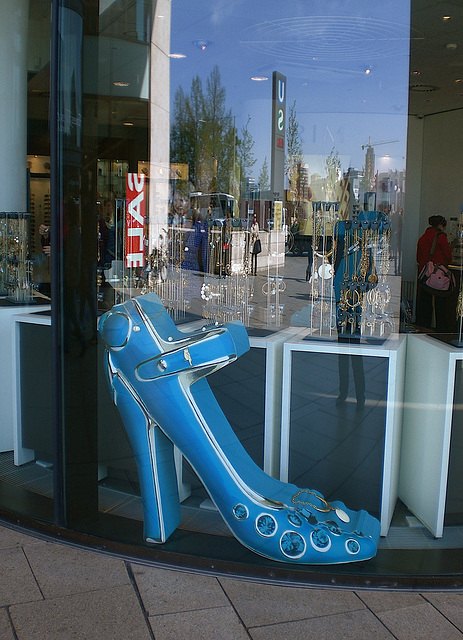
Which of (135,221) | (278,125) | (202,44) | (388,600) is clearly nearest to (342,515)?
(388,600)

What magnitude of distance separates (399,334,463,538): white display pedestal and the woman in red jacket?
0.94m

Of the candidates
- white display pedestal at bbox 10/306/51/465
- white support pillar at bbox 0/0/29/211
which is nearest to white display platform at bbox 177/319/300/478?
white display pedestal at bbox 10/306/51/465

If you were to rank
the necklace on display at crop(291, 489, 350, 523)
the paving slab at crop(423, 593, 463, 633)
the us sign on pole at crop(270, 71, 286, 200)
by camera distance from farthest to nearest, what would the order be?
the us sign on pole at crop(270, 71, 286, 200)
the necklace on display at crop(291, 489, 350, 523)
the paving slab at crop(423, 593, 463, 633)

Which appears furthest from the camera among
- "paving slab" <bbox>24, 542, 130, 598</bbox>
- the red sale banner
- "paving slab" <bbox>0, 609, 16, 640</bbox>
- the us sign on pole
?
the us sign on pole

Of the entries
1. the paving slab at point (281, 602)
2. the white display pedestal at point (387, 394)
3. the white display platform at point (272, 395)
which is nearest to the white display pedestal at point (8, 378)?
the white display platform at point (272, 395)

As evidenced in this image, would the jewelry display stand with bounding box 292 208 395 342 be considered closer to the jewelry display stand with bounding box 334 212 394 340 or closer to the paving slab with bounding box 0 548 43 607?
the jewelry display stand with bounding box 334 212 394 340

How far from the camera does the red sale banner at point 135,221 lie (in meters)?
2.71

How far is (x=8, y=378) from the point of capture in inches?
119

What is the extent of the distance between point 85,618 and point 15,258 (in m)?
1.82

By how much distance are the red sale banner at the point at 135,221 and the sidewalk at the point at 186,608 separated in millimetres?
1263

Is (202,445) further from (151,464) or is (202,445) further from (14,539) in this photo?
(14,539)

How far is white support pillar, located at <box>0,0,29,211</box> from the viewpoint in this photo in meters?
2.97

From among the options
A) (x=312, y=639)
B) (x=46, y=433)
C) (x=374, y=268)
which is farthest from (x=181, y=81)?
(x=312, y=639)

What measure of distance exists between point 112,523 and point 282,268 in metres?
1.29
